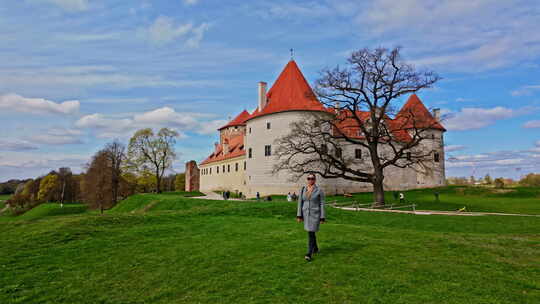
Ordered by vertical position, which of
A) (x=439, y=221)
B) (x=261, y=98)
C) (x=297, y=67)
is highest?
(x=297, y=67)

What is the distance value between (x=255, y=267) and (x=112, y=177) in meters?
43.5

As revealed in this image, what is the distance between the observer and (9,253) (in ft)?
29.6

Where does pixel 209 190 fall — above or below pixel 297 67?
below

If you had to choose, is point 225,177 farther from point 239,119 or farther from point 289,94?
point 289,94

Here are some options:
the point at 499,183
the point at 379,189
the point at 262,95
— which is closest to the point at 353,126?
the point at 379,189

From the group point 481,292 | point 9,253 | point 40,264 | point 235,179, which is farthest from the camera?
point 235,179

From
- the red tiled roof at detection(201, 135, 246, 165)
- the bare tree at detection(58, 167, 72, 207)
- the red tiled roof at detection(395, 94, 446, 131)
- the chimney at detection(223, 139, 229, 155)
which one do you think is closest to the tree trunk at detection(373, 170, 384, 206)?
the red tiled roof at detection(395, 94, 446, 131)

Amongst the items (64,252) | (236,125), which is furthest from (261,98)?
(64,252)

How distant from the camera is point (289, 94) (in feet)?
134

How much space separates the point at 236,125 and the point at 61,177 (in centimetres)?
4435

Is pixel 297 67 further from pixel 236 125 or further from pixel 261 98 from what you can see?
pixel 236 125

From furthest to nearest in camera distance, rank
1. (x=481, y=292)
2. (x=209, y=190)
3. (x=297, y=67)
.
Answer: (x=209, y=190)
(x=297, y=67)
(x=481, y=292)

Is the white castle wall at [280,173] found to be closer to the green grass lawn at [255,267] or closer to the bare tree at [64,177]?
the green grass lawn at [255,267]

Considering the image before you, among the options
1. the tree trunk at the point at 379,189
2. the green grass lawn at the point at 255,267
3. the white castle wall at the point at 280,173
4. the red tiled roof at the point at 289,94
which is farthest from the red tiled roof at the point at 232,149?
the green grass lawn at the point at 255,267
